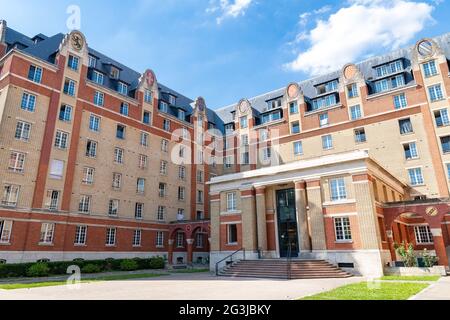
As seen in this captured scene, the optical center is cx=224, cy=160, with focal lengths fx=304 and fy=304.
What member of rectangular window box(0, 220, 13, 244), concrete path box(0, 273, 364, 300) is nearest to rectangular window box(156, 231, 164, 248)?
rectangular window box(0, 220, 13, 244)

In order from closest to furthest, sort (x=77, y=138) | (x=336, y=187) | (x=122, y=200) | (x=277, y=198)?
(x=336, y=187)
(x=277, y=198)
(x=77, y=138)
(x=122, y=200)

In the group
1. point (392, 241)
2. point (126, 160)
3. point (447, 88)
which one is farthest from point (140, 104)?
point (447, 88)

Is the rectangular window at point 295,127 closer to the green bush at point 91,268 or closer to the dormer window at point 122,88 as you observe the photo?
the dormer window at point 122,88

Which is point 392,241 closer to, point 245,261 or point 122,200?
point 245,261

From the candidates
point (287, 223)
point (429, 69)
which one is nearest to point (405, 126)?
point (429, 69)

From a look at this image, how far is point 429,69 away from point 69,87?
40.3 m

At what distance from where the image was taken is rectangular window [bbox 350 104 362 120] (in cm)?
3686

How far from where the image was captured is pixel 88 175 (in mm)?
34719

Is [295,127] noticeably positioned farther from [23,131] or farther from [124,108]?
[23,131]

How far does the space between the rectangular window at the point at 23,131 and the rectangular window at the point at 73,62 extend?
8.73 meters

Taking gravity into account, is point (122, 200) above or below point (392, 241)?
above
